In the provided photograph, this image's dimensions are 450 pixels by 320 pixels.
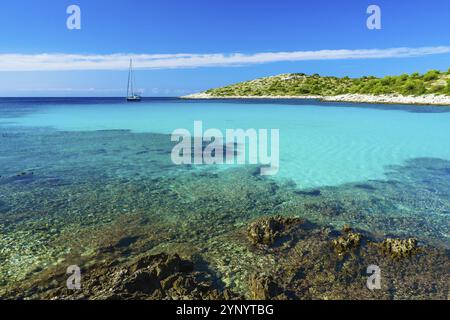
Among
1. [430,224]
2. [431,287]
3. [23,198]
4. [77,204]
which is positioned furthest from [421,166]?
[23,198]

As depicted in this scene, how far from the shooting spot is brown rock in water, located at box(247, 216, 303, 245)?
811 cm

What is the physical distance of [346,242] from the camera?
7762mm

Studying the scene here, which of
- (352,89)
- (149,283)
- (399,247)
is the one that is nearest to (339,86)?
(352,89)

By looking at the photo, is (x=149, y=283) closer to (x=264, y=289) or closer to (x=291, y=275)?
(x=264, y=289)

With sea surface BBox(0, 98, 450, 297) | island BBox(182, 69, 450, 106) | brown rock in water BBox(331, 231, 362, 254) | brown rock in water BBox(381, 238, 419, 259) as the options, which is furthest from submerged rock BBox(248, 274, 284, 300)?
island BBox(182, 69, 450, 106)

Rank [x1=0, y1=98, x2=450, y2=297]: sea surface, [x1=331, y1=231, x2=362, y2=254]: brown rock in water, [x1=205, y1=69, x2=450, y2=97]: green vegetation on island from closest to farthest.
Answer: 1. [x1=331, y1=231, x2=362, y2=254]: brown rock in water
2. [x1=0, y1=98, x2=450, y2=297]: sea surface
3. [x1=205, y1=69, x2=450, y2=97]: green vegetation on island

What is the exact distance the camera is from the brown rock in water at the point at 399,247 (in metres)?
7.28

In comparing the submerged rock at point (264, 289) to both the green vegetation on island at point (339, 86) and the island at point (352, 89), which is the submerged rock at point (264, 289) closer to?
the island at point (352, 89)

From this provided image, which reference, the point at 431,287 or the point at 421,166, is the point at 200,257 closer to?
the point at 431,287

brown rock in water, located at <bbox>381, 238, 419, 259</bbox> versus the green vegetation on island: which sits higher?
the green vegetation on island

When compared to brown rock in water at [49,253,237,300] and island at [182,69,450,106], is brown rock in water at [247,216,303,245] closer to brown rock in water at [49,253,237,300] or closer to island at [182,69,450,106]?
brown rock in water at [49,253,237,300]

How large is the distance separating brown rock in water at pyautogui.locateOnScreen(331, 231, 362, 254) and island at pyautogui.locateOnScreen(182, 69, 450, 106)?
5738cm

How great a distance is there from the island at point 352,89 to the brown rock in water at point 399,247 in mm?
57019

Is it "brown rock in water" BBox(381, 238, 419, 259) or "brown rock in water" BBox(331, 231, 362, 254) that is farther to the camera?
"brown rock in water" BBox(331, 231, 362, 254)
